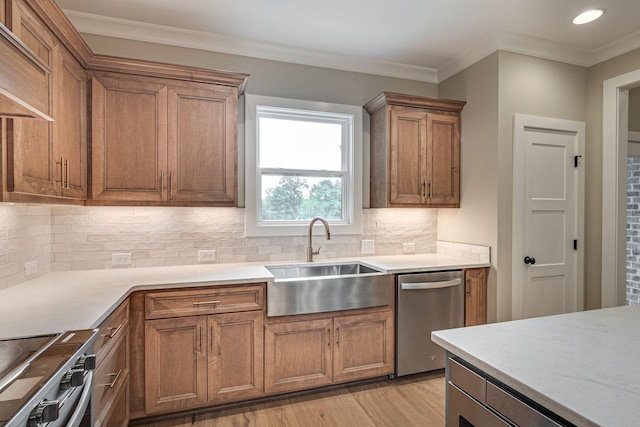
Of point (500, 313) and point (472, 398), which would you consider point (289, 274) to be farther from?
point (472, 398)

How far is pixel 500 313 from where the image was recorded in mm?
2953

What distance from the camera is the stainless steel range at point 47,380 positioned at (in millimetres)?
894

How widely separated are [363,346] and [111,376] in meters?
1.66

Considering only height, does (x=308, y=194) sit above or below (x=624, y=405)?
above

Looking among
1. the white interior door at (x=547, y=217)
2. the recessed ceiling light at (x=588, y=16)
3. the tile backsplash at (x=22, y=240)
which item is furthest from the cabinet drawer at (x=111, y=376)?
the recessed ceiling light at (x=588, y=16)

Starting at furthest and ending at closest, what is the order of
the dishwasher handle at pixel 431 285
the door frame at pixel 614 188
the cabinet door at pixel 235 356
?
the door frame at pixel 614 188
the dishwasher handle at pixel 431 285
the cabinet door at pixel 235 356

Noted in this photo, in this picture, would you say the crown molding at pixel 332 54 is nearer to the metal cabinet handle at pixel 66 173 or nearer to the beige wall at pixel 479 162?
the beige wall at pixel 479 162

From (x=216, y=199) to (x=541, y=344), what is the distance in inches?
85.1

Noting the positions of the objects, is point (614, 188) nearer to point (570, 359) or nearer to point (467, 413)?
point (570, 359)

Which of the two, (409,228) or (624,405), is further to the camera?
(409,228)

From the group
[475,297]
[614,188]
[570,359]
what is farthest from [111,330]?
[614,188]

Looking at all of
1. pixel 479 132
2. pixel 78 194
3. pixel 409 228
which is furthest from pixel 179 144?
pixel 479 132

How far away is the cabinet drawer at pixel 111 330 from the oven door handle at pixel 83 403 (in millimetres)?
204

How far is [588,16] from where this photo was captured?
260 centimetres
